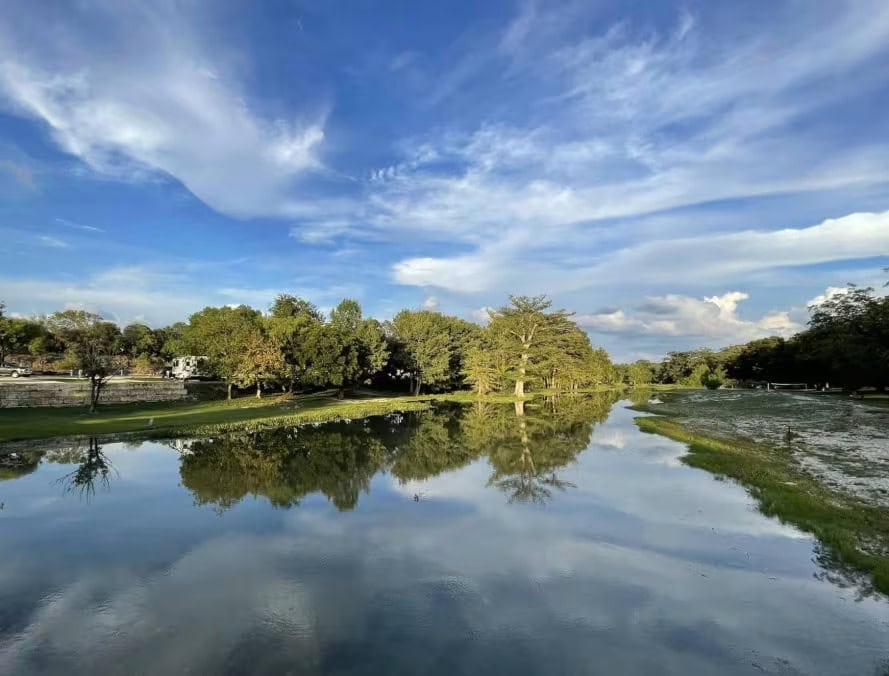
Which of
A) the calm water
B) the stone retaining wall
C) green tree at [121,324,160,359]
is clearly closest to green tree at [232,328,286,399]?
the stone retaining wall

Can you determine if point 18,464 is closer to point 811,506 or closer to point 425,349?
point 811,506

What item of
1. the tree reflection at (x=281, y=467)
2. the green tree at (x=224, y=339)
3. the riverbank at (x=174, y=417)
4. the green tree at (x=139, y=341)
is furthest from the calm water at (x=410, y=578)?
the green tree at (x=139, y=341)

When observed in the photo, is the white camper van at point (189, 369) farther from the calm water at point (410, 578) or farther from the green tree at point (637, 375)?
the green tree at point (637, 375)

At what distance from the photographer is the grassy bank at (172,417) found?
29.7 metres

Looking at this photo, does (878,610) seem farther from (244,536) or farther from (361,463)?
(361,463)

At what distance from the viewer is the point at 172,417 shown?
37.8 m

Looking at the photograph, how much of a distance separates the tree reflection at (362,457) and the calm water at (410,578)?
0.80 ft

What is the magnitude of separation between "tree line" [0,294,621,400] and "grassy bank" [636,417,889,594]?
4002 cm

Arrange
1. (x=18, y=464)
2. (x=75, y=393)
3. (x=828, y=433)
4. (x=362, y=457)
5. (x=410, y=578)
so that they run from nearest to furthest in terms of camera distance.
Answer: (x=410, y=578), (x=18, y=464), (x=362, y=457), (x=828, y=433), (x=75, y=393)

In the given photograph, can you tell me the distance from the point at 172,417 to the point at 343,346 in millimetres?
26222

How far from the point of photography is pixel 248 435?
32250 millimetres

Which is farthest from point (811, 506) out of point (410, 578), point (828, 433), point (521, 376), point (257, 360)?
point (521, 376)

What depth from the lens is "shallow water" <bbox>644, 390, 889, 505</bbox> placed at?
19844 mm

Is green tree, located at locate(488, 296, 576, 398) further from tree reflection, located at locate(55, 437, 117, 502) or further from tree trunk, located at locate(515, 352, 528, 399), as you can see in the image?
tree reflection, located at locate(55, 437, 117, 502)
